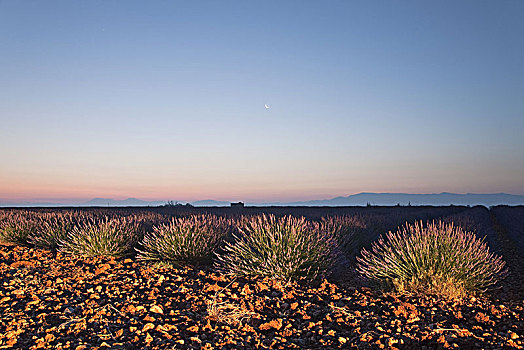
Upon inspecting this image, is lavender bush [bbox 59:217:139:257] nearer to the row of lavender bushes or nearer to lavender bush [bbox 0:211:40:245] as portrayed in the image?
the row of lavender bushes

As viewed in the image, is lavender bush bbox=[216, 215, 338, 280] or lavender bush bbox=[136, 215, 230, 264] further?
lavender bush bbox=[136, 215, 230, 264]

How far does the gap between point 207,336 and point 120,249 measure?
15.4 feet

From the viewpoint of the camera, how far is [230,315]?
4859 mm

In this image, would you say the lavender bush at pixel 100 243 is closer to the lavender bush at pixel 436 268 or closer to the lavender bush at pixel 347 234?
the lavender bush at pixel 347 234

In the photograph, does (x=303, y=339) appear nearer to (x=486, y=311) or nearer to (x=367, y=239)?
(x=486, y=311)

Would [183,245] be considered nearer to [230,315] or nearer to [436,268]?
[230,315]

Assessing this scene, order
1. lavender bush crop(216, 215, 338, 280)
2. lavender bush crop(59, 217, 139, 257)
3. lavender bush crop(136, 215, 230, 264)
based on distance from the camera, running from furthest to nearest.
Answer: lavender bush crop(59, 217, 139, 257), lavender bush crop(136, 215, 230, 264), lavender bush crop(216, 215, 338, 280)

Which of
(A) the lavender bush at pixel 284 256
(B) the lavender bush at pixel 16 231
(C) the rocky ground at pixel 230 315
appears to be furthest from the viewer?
(B) the lavender bush at pixel 16 231

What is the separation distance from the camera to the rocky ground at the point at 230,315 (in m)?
4.29

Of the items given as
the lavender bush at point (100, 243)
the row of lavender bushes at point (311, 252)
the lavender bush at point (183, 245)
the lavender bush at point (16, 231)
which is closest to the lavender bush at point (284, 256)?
the row of lavender bushes at point (311, 252)

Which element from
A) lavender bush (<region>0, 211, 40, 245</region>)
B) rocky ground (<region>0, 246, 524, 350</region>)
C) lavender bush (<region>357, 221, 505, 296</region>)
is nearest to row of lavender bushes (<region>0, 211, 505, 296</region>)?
lavender bush (<region>357, 221, 505, 296</region>)

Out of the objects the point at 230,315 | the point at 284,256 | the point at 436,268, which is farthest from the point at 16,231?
the point at 436,268

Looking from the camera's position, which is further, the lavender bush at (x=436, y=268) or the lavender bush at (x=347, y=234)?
the lavender bush at (x=347, y=234)

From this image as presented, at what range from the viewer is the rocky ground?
4289mm
